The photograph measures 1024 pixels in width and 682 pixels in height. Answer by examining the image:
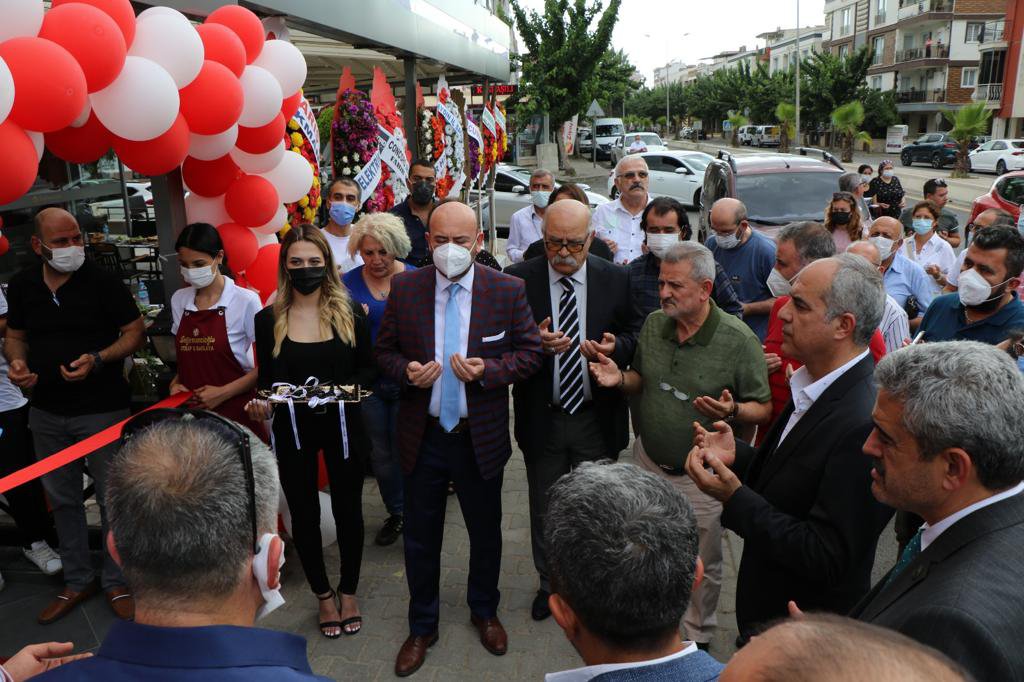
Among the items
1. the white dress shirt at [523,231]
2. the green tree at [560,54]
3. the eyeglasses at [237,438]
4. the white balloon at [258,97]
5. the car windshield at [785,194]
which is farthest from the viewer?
the green tree at [560,54]

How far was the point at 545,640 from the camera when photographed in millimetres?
3646

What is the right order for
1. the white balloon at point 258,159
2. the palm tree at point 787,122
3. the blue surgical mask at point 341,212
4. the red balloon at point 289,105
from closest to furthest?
the white balloon at point 258,159
the red balloon at point 289,105
the blue surgical mask at point 341,212
the palm tree at point 787,122

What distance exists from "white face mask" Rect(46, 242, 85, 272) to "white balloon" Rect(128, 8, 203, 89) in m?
1.01

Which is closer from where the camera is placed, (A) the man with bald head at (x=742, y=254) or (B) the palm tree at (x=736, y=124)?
(A) the man with bald head at (x=742, y=254)

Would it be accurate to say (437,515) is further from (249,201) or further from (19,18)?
(19,18)

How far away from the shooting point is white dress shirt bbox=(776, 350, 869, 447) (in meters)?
2.44

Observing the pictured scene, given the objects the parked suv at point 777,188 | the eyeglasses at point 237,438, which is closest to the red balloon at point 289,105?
the eyeglasses at point 237,438

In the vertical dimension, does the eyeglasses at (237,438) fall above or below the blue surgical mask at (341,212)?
below

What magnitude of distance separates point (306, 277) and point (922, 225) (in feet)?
19.5

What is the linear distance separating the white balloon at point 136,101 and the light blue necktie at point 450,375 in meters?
1.46

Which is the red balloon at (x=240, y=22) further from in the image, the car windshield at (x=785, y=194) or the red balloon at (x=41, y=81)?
the car windshield at (x=785, y=194)

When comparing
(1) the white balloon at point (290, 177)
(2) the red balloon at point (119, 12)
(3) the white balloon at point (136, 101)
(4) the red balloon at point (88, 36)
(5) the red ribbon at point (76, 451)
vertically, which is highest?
(2) the red balloon at point (119, 12)

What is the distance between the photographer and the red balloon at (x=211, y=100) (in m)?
3.43

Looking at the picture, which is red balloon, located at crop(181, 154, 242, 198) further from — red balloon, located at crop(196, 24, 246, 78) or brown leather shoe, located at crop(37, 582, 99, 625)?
brown leather shoe, located at crop(37, 582, 99, 625)
